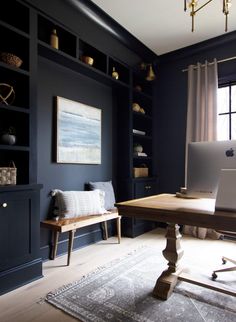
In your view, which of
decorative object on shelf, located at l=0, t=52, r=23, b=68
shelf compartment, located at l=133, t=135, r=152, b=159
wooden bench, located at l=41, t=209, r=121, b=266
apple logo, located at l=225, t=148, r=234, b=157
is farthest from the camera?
shelf compartment, located at l=133, t=135, r=152, b=159

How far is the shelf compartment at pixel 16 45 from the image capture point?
218 centimetres

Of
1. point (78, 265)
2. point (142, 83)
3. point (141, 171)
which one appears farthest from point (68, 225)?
point (142, 83)

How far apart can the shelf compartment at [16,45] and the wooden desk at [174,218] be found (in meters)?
1.59

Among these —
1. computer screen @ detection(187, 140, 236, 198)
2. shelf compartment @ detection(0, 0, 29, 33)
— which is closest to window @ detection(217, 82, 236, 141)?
computer screen @ detection(187, 140, 236, 198)

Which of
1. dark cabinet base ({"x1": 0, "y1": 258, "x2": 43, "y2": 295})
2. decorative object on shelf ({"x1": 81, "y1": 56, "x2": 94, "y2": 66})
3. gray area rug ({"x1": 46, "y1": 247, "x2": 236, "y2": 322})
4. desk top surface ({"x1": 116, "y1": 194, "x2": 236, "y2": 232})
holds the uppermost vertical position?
decorative object on shelf ({"x1": 81, "y1": 56, "x2": 94, "y2": 66})

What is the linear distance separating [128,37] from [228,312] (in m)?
3.31

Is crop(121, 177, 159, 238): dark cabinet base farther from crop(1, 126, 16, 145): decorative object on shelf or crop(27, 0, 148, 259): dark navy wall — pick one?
crop(1, 126, 16, 145): decorative object on shelf

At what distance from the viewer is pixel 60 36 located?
8.97ft

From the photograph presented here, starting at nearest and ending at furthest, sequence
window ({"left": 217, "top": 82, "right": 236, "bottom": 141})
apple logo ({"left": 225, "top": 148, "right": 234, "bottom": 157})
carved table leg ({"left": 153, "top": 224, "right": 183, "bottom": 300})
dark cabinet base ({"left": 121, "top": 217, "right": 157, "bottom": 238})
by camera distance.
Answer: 1. apple logo ({"left": 225, "top": 148, "right": 234, "bottom": 157})
2. carved table leg ({"left": 153, "top": 224, "right": 183, "bottom": 300})
3. dark cabinet base ({"left": 121, "top": 217, "right": 157, "bottom": 238})
4. window ({"left": 217, "top": 82, "right": 236, "bottom": 141})

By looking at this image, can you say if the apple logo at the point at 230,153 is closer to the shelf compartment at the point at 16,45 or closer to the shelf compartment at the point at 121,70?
the shelf compartment at the point at 16,45

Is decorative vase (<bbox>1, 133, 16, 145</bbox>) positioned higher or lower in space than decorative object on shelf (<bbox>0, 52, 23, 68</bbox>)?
lower

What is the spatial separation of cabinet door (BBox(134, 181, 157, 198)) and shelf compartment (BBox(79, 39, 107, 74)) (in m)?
1.67

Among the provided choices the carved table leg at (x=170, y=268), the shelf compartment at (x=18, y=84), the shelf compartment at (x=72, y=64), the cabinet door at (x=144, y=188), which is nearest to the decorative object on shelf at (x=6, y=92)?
the shelf compartment at (x=18, y=84)

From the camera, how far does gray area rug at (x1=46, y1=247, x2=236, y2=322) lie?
5.25 ft
